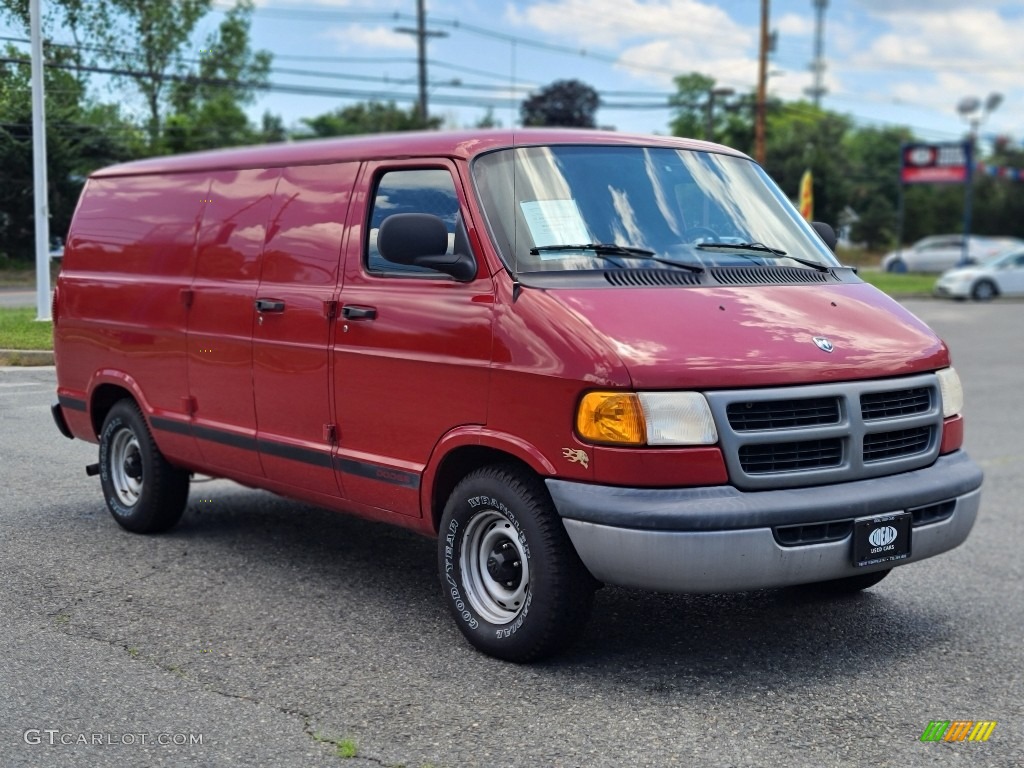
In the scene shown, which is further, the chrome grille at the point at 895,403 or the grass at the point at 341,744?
the chrome grille at the point at 895,403

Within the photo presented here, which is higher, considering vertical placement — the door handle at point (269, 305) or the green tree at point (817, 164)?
the green tree at point (817, 164)

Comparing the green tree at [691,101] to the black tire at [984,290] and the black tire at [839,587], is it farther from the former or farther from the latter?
the black tire at [839,587]

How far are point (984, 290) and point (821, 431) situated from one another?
117 ft

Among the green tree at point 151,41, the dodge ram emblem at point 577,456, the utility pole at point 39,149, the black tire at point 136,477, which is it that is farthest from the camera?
the green tree at point 151,41

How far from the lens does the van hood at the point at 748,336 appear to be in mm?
4746

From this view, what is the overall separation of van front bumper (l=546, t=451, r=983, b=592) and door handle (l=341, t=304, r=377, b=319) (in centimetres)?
130

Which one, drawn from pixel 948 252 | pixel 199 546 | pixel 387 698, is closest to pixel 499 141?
pixel 387 698

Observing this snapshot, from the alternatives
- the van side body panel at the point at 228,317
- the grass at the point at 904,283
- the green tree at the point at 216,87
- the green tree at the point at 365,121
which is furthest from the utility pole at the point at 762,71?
the van side body panel at the point at 228,317

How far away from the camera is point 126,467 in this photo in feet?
24.8

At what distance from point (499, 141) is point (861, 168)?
81161mm

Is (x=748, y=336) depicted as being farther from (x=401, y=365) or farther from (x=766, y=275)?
(x=401, y=365)

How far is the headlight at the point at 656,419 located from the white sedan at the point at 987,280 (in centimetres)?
3522

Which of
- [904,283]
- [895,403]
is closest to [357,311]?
[895,403]

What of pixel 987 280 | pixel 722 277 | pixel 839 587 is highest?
→ pixel 722 277
